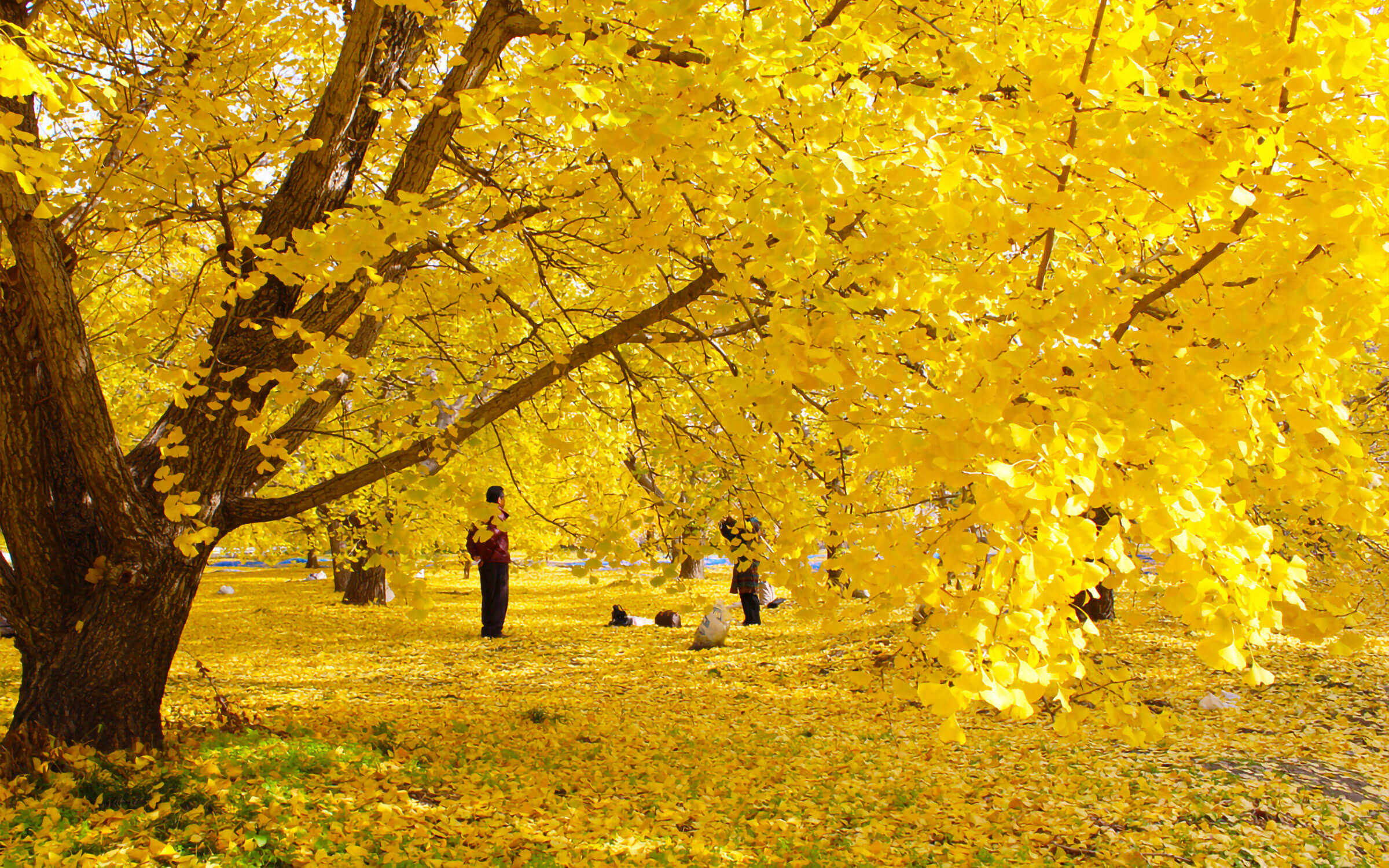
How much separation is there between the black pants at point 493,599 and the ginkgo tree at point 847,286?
511cm

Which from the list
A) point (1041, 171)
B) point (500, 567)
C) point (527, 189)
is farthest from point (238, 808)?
point (500, 567)

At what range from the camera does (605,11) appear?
10.8ft

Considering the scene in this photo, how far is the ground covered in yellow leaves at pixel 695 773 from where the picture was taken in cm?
356

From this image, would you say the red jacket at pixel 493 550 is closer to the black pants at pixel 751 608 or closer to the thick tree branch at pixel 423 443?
the black pants at pixel 751 608

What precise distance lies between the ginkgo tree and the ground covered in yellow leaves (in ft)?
3.04

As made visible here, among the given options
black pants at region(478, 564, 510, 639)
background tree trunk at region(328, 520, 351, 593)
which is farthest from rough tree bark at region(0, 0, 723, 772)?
background tree trunk at region(328, 520, 351, 593)

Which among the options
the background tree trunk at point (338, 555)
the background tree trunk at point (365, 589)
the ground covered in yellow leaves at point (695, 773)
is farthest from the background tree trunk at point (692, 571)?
the ground covered in yellow leaves at point (695, 773)

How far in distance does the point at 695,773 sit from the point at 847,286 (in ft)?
11.5

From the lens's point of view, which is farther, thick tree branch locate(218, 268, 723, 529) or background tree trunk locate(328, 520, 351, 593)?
background tree trunk locate(328, 520, 351, 593)

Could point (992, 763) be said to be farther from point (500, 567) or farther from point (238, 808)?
point (500, 567)

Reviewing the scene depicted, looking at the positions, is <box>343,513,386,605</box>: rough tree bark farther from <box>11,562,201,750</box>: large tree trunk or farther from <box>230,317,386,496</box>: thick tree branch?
<box>11,562,201,750</box>: large tree trunk

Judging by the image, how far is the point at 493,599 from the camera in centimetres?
989

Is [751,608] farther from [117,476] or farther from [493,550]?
[117,476]

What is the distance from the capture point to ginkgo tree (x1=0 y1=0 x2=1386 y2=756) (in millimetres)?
1676
